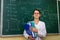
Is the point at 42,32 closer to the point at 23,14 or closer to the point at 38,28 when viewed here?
the point at 38,28

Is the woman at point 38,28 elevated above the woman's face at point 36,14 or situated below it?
below

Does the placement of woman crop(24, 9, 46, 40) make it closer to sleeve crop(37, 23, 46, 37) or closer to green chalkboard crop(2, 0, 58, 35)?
sleeve crop(37, 23, 46, 37)

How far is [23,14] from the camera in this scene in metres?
2.90

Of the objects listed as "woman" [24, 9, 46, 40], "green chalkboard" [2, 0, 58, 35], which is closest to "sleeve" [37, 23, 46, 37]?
"woman" [24, 9, 46, 40]

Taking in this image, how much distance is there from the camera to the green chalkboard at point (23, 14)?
2801 mm

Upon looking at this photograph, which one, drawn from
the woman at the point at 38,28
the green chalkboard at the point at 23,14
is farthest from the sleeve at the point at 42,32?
the green chalkboard at the point at 23,14

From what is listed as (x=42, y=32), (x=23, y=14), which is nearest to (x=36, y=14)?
(x=23, y=14)

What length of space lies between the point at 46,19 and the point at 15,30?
77 centimetres

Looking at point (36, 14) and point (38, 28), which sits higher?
point (36, 14)

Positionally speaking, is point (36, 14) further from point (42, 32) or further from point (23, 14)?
point (42, 32)

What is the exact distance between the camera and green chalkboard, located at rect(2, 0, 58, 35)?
9.19 feet

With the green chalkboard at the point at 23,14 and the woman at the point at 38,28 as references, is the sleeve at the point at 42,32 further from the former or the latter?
the green chalkboard at the point at 23,14

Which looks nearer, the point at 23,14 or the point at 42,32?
the point at 42,32

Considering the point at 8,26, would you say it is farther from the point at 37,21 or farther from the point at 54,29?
the point at 54,29
